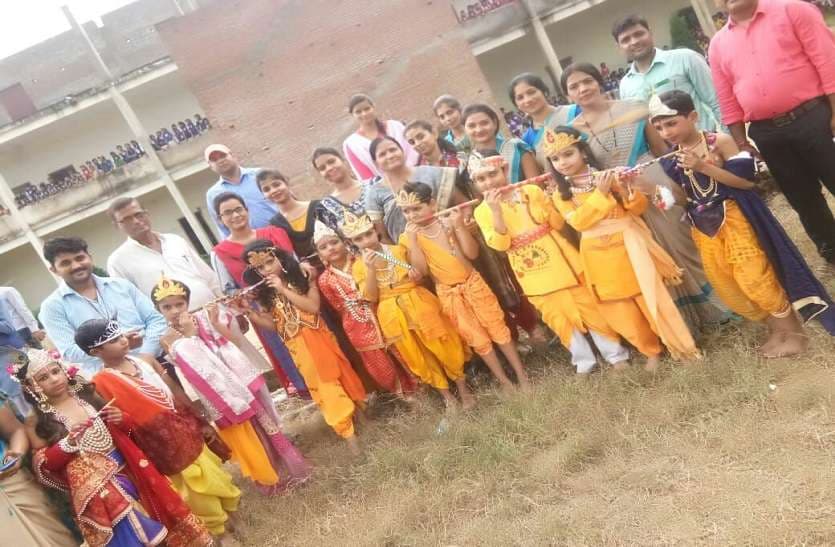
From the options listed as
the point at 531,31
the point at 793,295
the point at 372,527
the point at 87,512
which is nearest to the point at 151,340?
the point at 87,512

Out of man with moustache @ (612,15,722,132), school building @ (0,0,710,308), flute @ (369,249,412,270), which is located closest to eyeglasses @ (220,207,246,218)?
flute @ (369,249,412,270)

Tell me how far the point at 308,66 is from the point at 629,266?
9204 millimetres

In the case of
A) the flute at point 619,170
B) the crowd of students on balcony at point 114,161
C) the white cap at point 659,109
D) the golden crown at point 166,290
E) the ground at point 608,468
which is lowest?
the ground at point 608,468

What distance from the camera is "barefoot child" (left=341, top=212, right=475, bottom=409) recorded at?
4.12 m

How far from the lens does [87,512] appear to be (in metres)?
3.30

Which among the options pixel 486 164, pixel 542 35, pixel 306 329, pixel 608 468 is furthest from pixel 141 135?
pixel 608 468

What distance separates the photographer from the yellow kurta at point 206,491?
3855 millimetres

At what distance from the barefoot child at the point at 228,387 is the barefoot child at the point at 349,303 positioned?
0.66 meters

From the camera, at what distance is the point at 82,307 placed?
4.34 meters

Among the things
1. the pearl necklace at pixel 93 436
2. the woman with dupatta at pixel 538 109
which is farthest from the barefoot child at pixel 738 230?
the pearl necklace at pixel 93 436

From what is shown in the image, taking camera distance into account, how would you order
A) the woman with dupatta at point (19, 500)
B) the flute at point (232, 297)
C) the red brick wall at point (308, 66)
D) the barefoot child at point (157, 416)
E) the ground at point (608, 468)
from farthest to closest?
the red brick wall at point (308, 66) → the flute at point (232, 297) → the barefoot child at point (157, 416) → the woman with dupatta at point (19, 500) → the ground at point (608, 468)

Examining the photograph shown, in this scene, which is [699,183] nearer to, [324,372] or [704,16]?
[324,372]

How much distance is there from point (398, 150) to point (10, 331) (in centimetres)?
271

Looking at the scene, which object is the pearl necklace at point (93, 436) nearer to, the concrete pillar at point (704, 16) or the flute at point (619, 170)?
the flute at point (619, 170)
